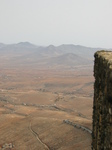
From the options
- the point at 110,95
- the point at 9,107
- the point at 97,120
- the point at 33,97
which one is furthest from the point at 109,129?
the point at 33,97

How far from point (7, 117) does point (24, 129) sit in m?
9.34

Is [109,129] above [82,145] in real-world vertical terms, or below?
above

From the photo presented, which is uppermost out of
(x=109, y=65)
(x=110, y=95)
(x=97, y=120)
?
(x=109, y=65)

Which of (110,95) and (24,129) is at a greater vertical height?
(110,95)

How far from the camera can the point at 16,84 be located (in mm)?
116000

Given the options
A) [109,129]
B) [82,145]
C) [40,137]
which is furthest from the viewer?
[40,137]

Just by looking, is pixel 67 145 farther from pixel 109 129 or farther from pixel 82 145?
pixel 109 129

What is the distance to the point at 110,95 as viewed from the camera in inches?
214

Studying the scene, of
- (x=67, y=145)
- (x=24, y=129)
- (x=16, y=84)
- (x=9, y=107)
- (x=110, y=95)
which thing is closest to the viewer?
(x=110, y=95)

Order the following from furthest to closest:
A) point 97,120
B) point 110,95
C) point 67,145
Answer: point 67,145, point 97,120, point 110,95

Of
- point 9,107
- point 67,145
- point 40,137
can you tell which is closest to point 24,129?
point 40,137

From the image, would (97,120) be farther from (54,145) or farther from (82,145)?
(54,145)

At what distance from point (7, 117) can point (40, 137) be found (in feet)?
48.2

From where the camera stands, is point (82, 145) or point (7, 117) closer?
point (82, 145)
